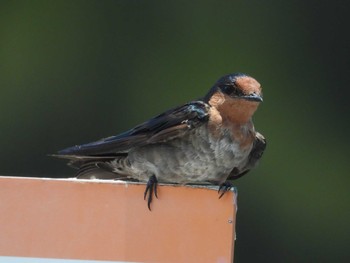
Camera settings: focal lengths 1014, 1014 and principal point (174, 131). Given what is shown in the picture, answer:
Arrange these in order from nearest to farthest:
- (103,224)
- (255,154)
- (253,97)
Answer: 1. (103,224)
2. (253,97)
3. (255,154)

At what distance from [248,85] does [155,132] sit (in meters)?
0.26

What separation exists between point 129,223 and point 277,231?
87.4 inches

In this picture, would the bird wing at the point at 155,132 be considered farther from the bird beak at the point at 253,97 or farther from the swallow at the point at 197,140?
the bird beak at the point at 253,97

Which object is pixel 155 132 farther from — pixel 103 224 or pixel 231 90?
pixel 103 224

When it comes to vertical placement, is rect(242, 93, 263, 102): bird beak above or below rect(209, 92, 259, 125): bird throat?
above

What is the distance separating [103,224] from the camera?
1.89m

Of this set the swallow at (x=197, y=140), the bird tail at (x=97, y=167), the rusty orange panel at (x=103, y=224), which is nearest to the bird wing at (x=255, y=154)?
the swallow at (x=197, y=140)

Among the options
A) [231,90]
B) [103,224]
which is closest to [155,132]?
[231,90]

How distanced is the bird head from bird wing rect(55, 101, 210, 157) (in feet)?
0.14

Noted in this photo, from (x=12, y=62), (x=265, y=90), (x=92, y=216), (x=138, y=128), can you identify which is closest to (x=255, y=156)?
(x=138, y=128)

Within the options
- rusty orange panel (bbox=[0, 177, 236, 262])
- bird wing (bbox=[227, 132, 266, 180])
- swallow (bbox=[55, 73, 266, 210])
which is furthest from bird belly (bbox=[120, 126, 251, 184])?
rusty orange panel (bbox=[0, 177, 236, 262])

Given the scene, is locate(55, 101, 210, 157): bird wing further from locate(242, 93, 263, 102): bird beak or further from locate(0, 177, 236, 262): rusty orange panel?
locate(0, 177, 236, 262): rusty orange panel

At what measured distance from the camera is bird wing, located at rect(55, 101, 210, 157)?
8.31 feet

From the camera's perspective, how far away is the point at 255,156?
2.71 meters
